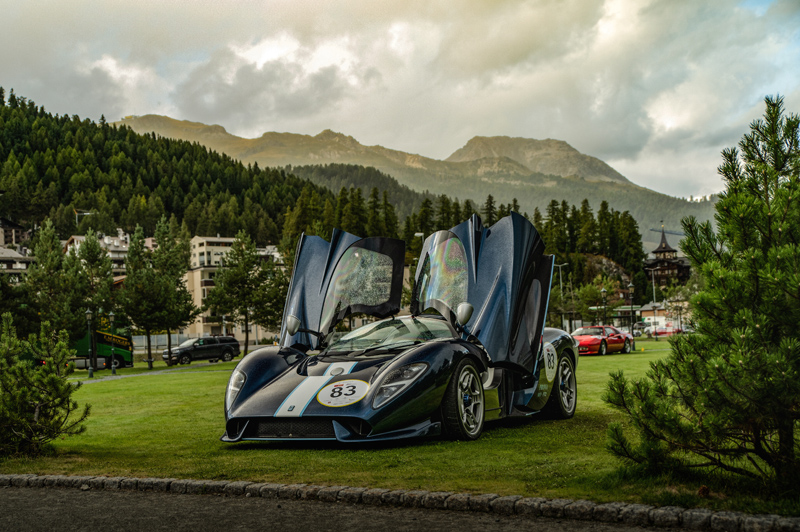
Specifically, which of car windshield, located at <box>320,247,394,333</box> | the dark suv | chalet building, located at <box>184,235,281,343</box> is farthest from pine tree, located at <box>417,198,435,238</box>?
car windshield, located at <box>320,247,394,333</box>

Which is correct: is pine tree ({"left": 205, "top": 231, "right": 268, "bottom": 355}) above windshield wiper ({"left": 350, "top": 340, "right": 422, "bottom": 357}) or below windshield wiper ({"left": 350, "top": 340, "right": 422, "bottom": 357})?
above

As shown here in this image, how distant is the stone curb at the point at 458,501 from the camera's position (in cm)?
438

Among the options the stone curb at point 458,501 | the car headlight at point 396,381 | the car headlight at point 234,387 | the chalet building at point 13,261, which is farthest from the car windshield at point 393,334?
the chalet building at point 13,261

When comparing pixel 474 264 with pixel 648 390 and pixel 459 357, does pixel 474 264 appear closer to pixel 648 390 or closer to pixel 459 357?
pixel 459 357

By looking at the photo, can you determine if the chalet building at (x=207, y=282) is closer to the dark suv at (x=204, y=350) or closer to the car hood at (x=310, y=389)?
the dark suv at (x=204, y=350)

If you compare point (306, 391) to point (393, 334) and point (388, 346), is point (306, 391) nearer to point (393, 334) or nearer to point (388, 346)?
point (388, 346)

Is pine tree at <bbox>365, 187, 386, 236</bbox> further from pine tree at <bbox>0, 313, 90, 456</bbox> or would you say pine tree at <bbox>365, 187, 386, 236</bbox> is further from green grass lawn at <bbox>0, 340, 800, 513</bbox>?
pine tree at <bbox>0, 313, 90, 456</bbox>

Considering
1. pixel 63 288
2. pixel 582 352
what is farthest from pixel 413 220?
pixel 582 352

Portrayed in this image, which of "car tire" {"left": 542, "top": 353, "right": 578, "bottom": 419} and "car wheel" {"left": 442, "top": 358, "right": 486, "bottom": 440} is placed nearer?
"car wheel" {"left": 442, "top": 358, "right": 486, "bottom": 440}

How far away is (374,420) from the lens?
764 cm

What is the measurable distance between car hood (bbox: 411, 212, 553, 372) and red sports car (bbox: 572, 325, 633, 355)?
98.1ft

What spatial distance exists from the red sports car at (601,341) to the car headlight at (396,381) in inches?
1266

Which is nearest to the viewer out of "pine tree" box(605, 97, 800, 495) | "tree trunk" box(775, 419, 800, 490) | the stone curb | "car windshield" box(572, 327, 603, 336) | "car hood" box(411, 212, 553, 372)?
the stone curb

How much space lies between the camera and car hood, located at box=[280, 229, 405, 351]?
10148 mm
